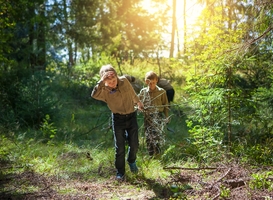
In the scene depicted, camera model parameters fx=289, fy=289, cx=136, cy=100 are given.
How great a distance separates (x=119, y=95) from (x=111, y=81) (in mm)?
303

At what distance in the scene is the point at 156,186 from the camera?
4.56 meters

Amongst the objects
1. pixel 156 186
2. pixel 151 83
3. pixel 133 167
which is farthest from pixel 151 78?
pixel 156 186

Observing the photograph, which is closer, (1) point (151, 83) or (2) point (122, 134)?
(2) point (122, 134)

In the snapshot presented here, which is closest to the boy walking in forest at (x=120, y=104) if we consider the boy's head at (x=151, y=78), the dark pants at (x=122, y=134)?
the dark pants at (x=122, y=134)

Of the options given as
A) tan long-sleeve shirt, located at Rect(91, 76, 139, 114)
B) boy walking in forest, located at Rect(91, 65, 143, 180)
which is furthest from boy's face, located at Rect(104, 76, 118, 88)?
tan long-sleeve shirt, located at Rect(91, 76, 139, 114)

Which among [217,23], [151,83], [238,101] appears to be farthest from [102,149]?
[217,23]

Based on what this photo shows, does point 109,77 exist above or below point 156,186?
above

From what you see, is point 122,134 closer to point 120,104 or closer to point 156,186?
point 120,104

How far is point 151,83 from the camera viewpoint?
19.3 feet

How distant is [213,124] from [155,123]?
120cm

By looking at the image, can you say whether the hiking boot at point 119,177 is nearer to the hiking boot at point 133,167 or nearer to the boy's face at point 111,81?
the hiking boot at point 133,167

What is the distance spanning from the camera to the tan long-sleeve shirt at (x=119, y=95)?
4.72 m

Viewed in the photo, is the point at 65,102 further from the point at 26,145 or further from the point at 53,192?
the point at 53,192

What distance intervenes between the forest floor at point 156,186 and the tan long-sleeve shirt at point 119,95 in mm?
1199
